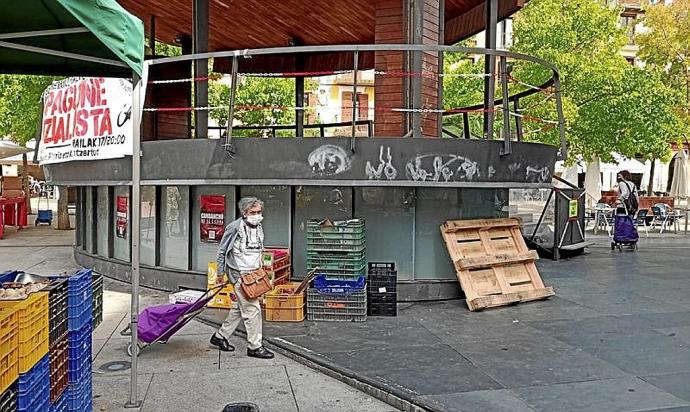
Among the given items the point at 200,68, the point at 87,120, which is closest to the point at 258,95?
the point at 87,120

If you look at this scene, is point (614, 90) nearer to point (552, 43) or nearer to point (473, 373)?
point (552, 43)

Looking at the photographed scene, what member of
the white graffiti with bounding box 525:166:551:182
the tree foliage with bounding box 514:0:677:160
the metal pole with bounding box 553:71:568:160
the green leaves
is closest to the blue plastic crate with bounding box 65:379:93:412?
the white graffiti with bounding box 525:166:551:182

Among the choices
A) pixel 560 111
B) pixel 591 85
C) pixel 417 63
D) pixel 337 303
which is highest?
pixel 591 85

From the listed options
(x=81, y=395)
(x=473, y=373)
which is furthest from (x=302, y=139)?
(x=81, y=395)

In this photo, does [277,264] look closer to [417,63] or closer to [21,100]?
[417,63]

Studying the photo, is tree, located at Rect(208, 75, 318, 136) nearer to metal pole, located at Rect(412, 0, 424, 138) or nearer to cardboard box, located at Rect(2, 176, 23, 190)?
cardboard box, located at Rect(2, 176, 23, 190)

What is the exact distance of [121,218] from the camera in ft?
37.6

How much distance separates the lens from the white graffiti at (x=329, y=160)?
860 cm

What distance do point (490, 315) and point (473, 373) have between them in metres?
2.56

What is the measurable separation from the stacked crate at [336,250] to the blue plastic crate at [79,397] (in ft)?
13.6

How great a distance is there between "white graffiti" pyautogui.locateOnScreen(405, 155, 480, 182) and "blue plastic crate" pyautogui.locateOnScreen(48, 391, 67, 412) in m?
5.36

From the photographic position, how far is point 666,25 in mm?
30875

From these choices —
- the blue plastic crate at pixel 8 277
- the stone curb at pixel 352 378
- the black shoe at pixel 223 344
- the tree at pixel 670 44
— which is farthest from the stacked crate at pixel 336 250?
the tree at pixel 670 44

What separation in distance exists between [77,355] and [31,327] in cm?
90
